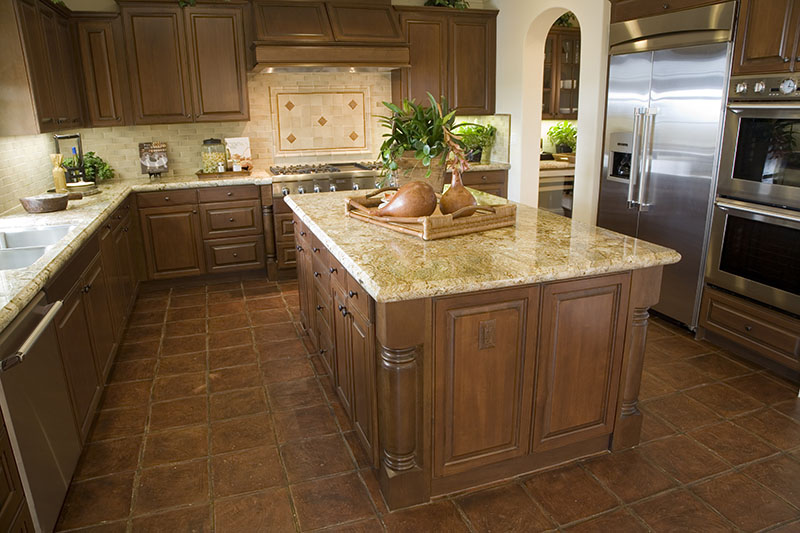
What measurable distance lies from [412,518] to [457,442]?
13.1 inches

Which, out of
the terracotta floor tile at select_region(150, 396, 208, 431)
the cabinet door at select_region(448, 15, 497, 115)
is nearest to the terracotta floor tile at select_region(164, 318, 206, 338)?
the terracotta floor tile at select_region(150, 396, 208, 431)

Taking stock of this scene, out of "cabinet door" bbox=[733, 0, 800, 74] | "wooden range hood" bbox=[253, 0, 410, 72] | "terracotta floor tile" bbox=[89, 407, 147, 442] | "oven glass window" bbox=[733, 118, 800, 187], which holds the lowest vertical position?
"terracotta floor tile" bbox=[89, 407, 147, 442]

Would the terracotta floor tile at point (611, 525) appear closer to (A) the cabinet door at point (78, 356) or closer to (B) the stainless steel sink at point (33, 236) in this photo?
(A) the cabinet door at point (78, 356)

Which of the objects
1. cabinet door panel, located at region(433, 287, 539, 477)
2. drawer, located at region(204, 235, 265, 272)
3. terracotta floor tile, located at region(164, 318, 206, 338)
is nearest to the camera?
cabinet door panel, located at region(433, 287, 539, 477)

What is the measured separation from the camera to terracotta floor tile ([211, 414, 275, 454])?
8.76ft

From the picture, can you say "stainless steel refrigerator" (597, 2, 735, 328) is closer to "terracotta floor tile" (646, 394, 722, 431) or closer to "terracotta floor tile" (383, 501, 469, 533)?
"terracotta floor tile" (646, 394, 722, 431)

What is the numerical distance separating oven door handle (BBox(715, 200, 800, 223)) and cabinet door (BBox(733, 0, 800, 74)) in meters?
0.74

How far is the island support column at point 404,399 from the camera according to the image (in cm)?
196

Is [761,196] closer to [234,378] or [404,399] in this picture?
[404,399]

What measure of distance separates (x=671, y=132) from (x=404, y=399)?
2776mm

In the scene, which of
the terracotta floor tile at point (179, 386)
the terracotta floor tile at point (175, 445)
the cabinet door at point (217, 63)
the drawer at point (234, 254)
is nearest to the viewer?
the terracotta floor tile at point (175, 445)

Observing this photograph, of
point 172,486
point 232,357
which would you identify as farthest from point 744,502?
point 232,357

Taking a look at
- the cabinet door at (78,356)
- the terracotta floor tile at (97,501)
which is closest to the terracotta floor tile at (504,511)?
the terracotta floor tile at (97,501)

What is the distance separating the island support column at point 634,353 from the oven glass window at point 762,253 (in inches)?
49.1
